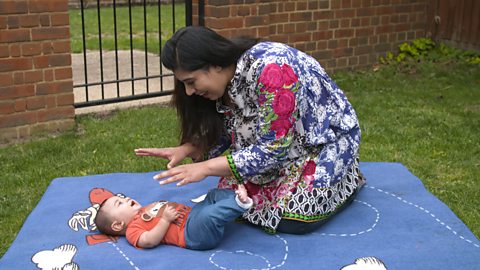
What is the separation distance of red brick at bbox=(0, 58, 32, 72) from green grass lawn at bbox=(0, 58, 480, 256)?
22.4 inches

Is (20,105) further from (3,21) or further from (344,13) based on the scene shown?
(344,13)

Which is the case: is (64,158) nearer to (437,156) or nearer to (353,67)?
(437,156)

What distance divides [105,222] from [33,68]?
219 centimetres

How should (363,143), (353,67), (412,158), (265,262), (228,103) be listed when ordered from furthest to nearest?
(353,67)
(363,143)
(412,158)
(228,103)
(265,262)

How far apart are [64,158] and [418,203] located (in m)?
2.47

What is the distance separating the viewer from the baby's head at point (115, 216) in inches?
125

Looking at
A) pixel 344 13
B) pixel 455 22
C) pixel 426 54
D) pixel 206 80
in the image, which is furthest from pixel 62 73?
pixel 455 22

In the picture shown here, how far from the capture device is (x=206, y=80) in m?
2.93

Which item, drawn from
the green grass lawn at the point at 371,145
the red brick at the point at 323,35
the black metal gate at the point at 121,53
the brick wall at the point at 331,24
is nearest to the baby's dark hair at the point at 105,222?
the green grass lawn at the point at 371,145

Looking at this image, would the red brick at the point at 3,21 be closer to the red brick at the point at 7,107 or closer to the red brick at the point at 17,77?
the red brick at the point at 17,77

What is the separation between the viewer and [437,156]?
4.66m

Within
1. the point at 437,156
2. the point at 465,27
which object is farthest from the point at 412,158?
the point at 465,27

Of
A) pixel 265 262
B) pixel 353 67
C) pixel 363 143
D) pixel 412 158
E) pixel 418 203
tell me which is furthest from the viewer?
pixel 353 67

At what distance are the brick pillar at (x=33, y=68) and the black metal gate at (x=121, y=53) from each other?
45cm
